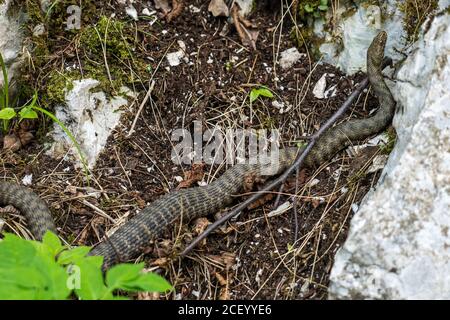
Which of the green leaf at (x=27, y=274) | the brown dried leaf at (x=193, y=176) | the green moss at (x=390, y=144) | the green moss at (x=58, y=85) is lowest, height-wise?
the brown dried leaf at (x=193, y=176)

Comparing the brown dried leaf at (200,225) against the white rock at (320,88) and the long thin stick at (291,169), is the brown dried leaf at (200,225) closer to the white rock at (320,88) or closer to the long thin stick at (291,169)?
the long thin stick at (291,169)

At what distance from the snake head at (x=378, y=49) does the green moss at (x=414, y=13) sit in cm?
27

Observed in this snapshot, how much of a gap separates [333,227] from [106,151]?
2.76 metres

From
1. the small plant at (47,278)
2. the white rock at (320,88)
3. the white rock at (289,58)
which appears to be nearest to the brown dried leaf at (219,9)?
the white rock at (289,58)

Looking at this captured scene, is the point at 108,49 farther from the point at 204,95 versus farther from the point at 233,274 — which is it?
the point at 233,274

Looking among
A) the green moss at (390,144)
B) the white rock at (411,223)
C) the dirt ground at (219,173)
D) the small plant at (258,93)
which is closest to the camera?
the white rock at (411,223)

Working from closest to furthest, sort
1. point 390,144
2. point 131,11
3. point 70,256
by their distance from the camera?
point 70,256, point 390,144, point 131,11

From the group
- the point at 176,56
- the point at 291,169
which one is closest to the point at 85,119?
the point at 176,56

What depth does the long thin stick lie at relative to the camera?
19.5 feet

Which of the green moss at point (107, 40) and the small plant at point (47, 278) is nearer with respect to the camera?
the small plant at point (47, 278)

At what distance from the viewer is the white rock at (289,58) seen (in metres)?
7.41

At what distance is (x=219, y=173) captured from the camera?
692 centimetres

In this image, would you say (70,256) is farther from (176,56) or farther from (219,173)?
(176,56)

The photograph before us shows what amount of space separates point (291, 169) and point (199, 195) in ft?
3.39
